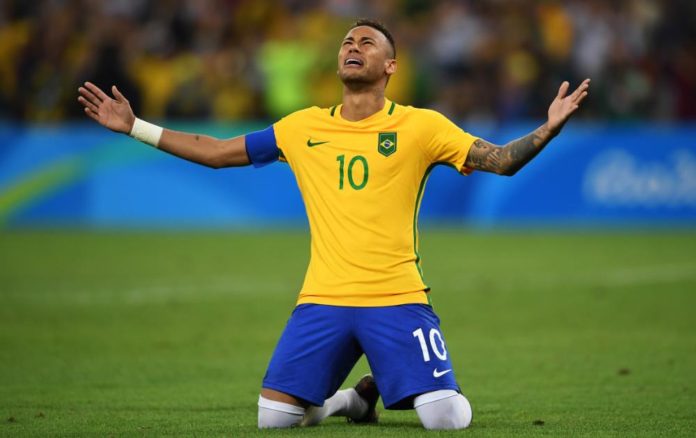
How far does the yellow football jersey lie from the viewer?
7070 mm

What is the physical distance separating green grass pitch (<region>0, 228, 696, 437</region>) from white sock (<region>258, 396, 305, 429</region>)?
0.09 m

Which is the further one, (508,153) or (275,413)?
(275,413)

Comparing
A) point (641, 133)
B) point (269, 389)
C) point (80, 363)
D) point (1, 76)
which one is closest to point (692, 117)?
point (641, 133)

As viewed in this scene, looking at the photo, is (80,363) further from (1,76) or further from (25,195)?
(1,76)

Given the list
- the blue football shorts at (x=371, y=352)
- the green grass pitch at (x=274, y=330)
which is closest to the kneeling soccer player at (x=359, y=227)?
the blue football shorts at (x=371, y=352)

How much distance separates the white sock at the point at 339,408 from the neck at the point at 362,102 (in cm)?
149

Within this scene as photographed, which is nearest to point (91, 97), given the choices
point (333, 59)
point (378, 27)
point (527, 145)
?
point (378, 27)

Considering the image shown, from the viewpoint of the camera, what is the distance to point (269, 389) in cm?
706

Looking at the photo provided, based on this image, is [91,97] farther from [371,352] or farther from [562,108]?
[562,108]

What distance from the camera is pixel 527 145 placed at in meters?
6.72

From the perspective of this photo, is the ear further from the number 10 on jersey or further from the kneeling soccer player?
the number 10 on jersey

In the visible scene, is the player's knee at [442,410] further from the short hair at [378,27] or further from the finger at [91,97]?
the finger at [91,97]

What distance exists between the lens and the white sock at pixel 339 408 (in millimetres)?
7252

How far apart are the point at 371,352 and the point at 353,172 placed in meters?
0.94
